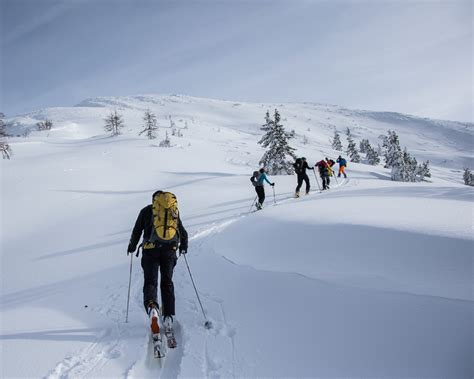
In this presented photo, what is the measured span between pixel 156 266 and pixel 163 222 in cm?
67

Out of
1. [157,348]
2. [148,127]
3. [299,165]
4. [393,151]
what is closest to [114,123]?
[148,127]

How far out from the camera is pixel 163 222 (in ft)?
13.7

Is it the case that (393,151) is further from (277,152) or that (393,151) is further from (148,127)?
(148,127)

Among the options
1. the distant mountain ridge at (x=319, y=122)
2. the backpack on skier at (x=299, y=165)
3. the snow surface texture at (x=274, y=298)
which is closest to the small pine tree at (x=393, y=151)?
the backpack on skier at (x=299, y=165)

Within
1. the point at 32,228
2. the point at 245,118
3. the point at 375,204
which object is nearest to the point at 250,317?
the point at 375,204

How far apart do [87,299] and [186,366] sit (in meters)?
2.88

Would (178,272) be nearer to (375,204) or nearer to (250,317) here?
(250,317)

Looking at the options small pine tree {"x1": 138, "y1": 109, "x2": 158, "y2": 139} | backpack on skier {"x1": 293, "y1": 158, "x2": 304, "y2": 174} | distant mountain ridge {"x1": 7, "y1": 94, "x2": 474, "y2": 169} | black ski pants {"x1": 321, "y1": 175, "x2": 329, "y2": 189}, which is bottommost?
black ski pants {"x1": 321, "y1": 175, "x2": 329, "y2": 189}

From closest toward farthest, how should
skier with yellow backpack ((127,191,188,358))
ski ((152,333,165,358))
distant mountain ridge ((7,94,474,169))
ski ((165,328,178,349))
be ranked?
ski ((152,333,165,358))
ski ((165,328,178,349))
skier with yellow backpack ((127,191,188,358))
distant mountain ridge ((7,94,474,169))

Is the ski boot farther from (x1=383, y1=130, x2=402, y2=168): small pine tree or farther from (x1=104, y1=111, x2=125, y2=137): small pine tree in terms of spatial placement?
(x1=104, y1=111, x2=125, y2=137): small pine tree

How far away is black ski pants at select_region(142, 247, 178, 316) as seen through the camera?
Answer: 3895 mm

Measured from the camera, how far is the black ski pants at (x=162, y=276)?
389 cm

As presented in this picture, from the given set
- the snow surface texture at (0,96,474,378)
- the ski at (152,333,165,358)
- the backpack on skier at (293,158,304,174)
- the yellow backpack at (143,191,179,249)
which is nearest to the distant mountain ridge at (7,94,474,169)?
the backpack on skier at (293,158,304,174)

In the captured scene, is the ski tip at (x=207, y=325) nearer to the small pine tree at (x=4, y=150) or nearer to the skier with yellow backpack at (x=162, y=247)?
the skier with yellow backpack at (x=162, y=247)
